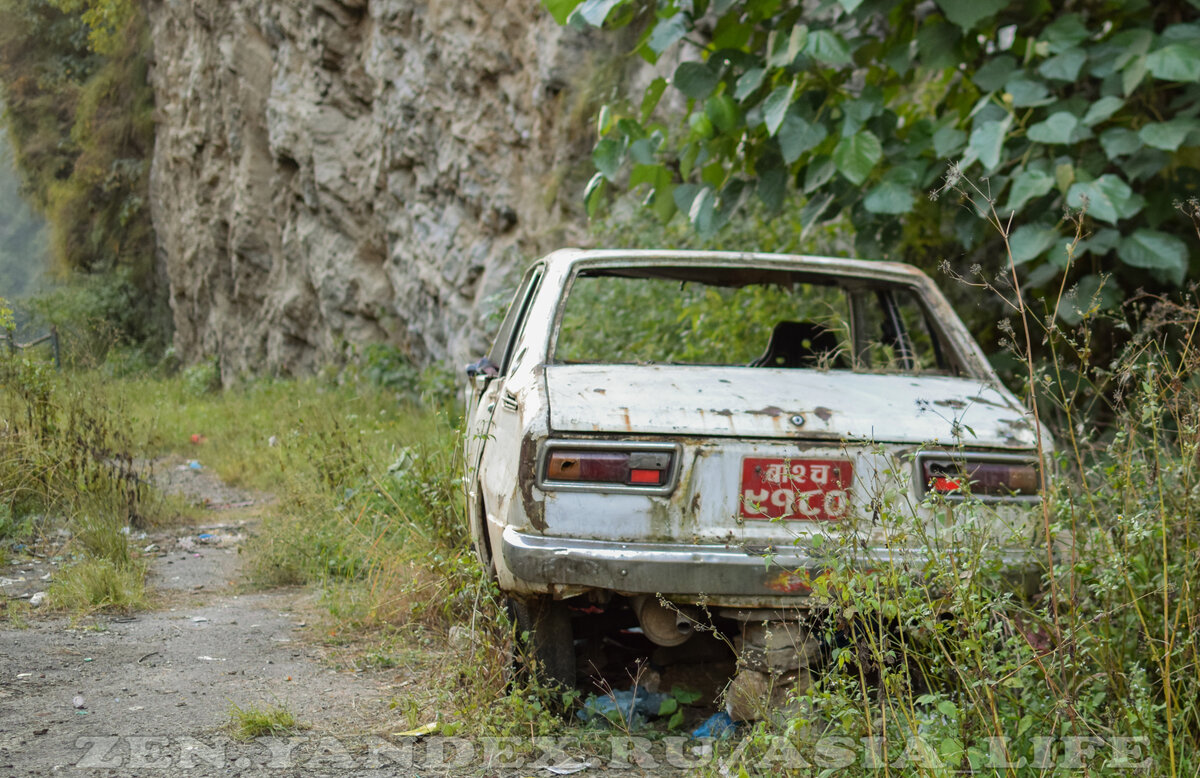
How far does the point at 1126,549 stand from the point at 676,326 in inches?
209

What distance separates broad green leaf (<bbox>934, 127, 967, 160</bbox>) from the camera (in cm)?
485

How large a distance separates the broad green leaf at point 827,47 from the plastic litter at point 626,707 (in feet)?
9.88

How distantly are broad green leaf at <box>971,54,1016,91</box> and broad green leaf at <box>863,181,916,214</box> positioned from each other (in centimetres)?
62

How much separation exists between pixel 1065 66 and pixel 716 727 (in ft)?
11.5

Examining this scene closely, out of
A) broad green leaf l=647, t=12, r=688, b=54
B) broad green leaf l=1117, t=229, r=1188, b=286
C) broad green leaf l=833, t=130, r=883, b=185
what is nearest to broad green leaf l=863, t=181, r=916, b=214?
broad green leaf l=833, t=130, r=883, b=185

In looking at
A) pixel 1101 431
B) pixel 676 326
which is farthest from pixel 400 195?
pixel 1101 431

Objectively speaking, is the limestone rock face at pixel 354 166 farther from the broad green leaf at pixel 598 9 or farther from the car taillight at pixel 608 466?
the car taillight at pixel 608 466

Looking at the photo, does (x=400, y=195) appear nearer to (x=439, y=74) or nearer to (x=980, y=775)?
(x=439, y=74)

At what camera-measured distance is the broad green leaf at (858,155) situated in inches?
187

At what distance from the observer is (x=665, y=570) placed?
8.77 ft

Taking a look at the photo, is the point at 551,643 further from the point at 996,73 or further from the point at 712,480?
the point at 996,73

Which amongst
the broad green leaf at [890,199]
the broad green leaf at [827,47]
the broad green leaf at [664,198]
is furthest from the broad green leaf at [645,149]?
the broad green leaf at [890,199]

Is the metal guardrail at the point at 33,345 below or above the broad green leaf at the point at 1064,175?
below

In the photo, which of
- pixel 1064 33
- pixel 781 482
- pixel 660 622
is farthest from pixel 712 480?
pixel 1064 33
